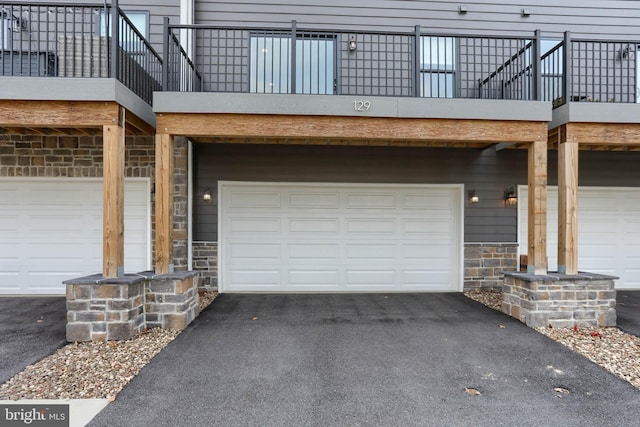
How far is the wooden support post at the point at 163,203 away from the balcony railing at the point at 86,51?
98cm

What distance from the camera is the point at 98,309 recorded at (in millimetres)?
3799

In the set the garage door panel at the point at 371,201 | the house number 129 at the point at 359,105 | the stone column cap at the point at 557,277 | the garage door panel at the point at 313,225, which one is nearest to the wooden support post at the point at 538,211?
the stone column cap at the point at 557,277

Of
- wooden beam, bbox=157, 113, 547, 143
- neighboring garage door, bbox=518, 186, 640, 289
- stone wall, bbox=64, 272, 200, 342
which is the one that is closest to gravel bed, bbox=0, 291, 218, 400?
stone wall, bbox=64, 272, 200, 342

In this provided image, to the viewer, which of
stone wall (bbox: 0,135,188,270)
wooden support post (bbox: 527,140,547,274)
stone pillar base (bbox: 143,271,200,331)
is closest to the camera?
stone pillar base (bbox: 143,271,200,331)

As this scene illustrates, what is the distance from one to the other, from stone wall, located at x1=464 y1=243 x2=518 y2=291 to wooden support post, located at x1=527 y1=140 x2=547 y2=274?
1.75m

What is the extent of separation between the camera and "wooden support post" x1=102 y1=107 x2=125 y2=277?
3.93m

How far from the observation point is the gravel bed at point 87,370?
8.99 feet

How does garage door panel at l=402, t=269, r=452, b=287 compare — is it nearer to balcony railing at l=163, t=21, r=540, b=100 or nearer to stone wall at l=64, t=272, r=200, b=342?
balcony railing at l=163, t=21, r=540, b=100

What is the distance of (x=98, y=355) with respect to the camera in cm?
344

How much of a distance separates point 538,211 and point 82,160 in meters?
7.53

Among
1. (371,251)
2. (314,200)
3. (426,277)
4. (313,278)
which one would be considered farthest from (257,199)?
(426,277)

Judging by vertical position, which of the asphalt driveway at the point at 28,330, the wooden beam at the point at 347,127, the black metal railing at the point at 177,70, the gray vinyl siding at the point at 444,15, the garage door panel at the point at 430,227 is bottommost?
the asphalt driveway at the point at 28,330

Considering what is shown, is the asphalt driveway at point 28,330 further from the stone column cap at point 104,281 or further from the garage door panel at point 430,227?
the garage door panel at point 430,227

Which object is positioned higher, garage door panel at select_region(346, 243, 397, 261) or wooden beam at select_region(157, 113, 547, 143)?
wooden beam at select_region(157, 113, 547, 143)
